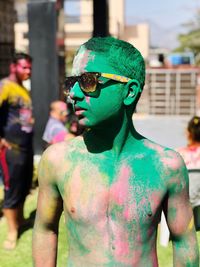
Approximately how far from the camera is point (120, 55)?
1.66m

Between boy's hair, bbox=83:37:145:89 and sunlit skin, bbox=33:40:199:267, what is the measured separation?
0.03 m

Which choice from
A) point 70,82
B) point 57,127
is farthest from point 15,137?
point 70,82

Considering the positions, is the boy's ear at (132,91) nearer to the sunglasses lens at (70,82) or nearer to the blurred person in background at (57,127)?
the sunglasses lens at (70,82)

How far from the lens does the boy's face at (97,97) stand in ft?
5.46

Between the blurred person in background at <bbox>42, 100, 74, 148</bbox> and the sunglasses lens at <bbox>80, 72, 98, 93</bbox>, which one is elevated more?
the sunglasses lens at <bbox>80, 72, 98, 93</bbox>

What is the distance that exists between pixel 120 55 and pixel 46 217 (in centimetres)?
71

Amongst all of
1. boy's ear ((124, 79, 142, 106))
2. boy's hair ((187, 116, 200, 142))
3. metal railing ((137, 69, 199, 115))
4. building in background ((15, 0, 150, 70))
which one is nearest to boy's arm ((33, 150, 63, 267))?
boy's ear ((124, 79, 142, 106))

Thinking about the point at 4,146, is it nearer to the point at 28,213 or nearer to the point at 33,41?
the point at 28,213

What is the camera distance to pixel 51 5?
306 inches

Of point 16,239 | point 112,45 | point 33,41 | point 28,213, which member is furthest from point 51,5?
point 112,45

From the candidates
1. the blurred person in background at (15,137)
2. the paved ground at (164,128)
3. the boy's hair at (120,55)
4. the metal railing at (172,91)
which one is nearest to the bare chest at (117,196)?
the boy's hair at (120,55)

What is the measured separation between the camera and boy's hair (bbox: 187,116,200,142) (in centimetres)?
449

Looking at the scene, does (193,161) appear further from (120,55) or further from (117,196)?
(120,55)

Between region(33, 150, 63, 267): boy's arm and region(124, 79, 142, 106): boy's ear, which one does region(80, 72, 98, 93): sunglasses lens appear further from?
region(33, 150, 63, 267): boy's arm
